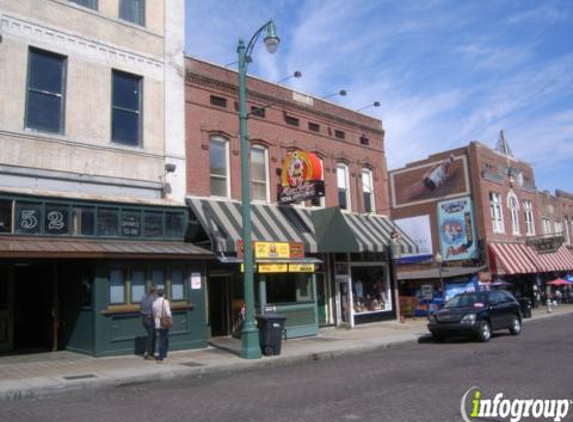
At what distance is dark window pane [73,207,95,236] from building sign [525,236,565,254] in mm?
30949

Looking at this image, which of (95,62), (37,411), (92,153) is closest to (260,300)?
(92,153)

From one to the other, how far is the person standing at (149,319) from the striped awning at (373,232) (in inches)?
362

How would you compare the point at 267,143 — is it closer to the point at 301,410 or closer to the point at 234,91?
the point at 234,91

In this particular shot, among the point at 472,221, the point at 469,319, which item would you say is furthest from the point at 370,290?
the point at 472,221

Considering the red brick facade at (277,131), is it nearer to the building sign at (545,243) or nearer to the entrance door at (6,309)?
the entrance door at (6,309)

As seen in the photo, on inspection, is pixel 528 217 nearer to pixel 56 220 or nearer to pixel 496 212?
pixel 496 212

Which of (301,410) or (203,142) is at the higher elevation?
(203,142)

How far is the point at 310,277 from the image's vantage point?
63.7 feet

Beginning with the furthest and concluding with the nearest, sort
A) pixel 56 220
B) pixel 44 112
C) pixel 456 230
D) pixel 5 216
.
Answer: pixel 456 230 < pixel 44 112 < pixel 56 220 < pixel 5 216

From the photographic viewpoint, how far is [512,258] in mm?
34469

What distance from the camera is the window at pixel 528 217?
39.7 meters

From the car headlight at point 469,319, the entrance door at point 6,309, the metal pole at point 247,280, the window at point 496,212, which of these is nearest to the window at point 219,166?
the metal pole at point 247,280

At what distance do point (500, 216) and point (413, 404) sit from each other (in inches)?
1226

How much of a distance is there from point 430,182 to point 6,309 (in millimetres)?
29089
